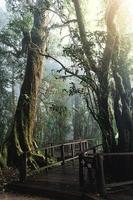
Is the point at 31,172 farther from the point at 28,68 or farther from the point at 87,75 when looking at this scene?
the point at 28,68

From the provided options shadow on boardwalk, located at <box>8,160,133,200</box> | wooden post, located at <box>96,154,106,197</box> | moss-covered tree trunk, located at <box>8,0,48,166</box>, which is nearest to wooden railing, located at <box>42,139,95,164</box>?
shadow on boardwalk, located at <box>8,160,133,200</box>

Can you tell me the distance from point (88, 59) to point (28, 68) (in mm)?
5563

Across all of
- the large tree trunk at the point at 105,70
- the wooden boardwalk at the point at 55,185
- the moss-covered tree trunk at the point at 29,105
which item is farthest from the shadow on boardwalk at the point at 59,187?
the large tree trunk at the point at 105,70

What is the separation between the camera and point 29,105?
1320 centimetres

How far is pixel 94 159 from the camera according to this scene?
7543 millimetres

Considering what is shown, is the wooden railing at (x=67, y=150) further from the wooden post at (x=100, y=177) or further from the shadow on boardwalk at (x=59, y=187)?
→ the wooden post at (x=100, y=177)

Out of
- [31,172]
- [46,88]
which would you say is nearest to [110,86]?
[31,172]

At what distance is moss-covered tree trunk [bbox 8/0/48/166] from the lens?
1220 cm

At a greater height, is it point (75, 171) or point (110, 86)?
point (110, 86)

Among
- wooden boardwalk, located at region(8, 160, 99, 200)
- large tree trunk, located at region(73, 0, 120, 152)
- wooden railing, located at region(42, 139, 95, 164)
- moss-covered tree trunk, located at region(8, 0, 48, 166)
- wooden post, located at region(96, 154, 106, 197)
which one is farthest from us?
moss-covered tree trunk, located at region(8, 0, 48, 166)

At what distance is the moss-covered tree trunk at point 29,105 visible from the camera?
12.2 metres

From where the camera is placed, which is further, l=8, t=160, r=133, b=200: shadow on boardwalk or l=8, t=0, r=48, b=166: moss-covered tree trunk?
l=8, t=0, r=48, b=166: moss-covered tree trunk

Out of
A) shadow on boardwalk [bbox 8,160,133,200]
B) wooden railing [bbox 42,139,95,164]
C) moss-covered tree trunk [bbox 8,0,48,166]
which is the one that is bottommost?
shadow on boardwalk [bbox 8,160,133,200]

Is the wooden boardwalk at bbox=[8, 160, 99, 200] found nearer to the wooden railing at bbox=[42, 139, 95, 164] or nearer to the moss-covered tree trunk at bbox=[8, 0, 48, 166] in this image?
the wooden railing at bbox=[42, 139, 95, 164]
